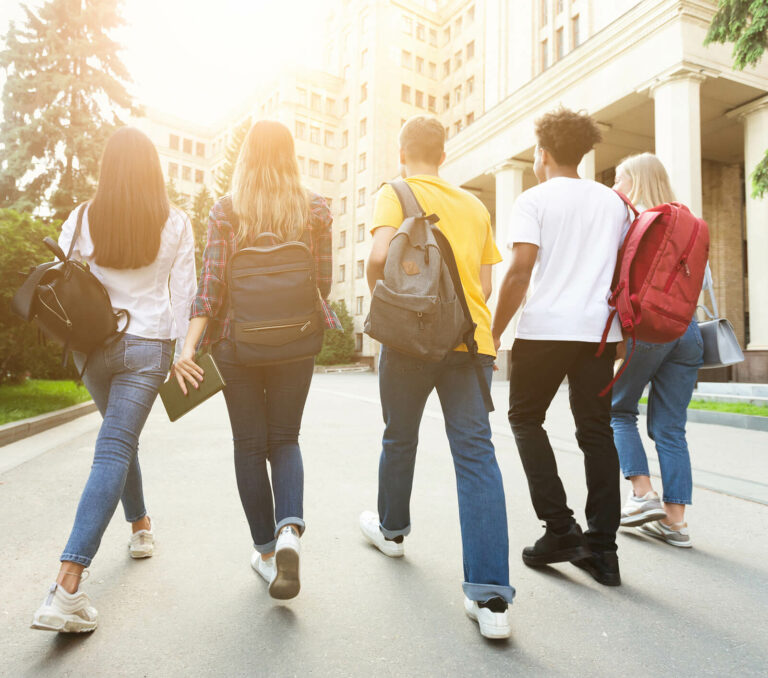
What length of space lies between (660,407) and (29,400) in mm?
9618

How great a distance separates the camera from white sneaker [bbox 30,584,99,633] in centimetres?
209

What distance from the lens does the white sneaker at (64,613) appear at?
2.09 m

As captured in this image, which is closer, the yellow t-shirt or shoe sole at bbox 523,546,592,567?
the yellow t-shirt

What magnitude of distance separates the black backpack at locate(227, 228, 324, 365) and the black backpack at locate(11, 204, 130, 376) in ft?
1.73

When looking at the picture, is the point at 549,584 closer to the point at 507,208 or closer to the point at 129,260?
the point at 129,260

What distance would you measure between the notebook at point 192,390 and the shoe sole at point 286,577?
26.7 inches

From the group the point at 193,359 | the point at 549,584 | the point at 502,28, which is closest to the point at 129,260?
the point at 193,359

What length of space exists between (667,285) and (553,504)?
3.79ft

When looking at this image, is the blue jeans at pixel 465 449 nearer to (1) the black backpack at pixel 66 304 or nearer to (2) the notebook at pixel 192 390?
(2) the notebook at pixel 192 390

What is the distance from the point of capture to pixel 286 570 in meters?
2.32

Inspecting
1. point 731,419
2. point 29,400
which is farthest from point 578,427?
point 29,400

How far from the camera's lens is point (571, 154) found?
9.92ft

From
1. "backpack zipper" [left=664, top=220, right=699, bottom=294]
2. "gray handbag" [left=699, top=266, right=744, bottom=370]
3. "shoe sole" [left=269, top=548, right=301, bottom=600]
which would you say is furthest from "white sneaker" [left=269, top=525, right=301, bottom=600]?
"gray handbag" [left=699, top=266, right=744, bottom=370]

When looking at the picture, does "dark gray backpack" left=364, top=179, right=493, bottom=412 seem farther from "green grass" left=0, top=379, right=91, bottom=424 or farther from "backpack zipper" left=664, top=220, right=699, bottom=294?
"green grass" left=0, top=379, right=91, bottom=424
